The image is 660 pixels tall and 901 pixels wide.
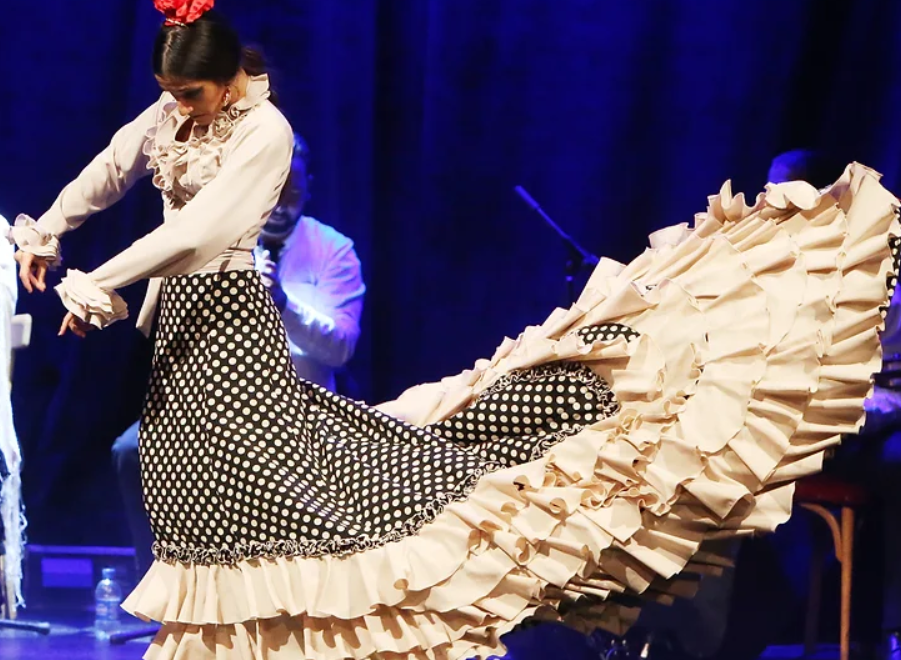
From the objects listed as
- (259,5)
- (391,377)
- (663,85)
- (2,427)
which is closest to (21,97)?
(259,5)

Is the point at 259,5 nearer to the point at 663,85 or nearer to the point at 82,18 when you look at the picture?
the point at 82,18

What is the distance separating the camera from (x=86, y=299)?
2.36 metres

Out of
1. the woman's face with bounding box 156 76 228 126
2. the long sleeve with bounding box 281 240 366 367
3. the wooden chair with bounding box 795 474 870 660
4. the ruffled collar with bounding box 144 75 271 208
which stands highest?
the woman's face with bounding box 156 76 228 126

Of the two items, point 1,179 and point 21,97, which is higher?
point 21,97

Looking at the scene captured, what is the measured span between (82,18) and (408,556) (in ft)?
10.0

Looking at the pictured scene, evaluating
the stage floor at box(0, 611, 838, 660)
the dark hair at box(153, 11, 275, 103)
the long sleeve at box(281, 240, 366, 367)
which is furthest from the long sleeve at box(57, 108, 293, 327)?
the stage floor at box(0, 611, 838, 660)

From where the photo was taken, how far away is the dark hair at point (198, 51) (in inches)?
98.1

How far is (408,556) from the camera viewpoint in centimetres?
240

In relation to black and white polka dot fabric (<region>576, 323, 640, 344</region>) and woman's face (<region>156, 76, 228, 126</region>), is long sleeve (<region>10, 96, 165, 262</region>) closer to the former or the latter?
woman's face (<region>156, 76, 228, 126</region>)

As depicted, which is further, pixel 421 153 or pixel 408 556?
pixel 421 153

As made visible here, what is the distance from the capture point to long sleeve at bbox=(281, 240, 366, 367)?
4164 millimetres

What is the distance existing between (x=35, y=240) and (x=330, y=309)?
68.5 inches

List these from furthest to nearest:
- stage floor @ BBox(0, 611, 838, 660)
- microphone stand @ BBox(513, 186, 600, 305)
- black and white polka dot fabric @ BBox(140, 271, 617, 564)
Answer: microphone stand @ BBox(513, 186, 600, 305) → stage floor @ BBox(0, 611, 838, 660) → black and white polka dot fabric @ BBox(140, 271, 617, 564)

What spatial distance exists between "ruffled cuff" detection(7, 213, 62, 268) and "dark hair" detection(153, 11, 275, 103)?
444 millimetres
